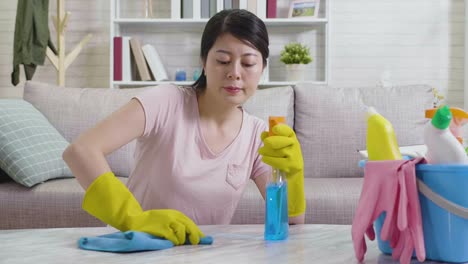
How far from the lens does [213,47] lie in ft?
5.48

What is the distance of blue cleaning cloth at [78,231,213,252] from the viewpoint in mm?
1132

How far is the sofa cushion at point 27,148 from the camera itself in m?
2.81

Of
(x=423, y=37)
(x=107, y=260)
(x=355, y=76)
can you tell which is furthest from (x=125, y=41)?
(x=107, y=260)

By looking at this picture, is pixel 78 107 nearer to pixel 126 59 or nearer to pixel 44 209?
pixel 44 209

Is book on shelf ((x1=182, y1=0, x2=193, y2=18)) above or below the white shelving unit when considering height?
above

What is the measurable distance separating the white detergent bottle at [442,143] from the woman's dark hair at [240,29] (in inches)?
27.0

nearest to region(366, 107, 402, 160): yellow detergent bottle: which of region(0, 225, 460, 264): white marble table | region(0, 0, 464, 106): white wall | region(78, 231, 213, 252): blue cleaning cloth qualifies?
region(0, 225, 460, 264): white marble table

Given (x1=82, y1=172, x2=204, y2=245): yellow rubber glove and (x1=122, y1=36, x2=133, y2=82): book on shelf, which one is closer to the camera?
(x1=82, y1=172, x2=204, y2=245): yellow rubber glove

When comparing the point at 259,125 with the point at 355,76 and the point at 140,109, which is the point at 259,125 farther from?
the point at 355,76

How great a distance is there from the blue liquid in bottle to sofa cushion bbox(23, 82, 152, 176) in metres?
1.95

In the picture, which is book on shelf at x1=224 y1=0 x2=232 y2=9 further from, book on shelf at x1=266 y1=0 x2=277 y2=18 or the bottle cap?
the bottle cap

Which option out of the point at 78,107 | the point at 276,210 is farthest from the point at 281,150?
the point at 78,107

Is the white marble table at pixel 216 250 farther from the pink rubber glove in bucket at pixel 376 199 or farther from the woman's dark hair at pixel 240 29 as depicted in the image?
the woman's dark hair at pixel 240 29

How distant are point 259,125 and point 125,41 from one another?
2.58 m
